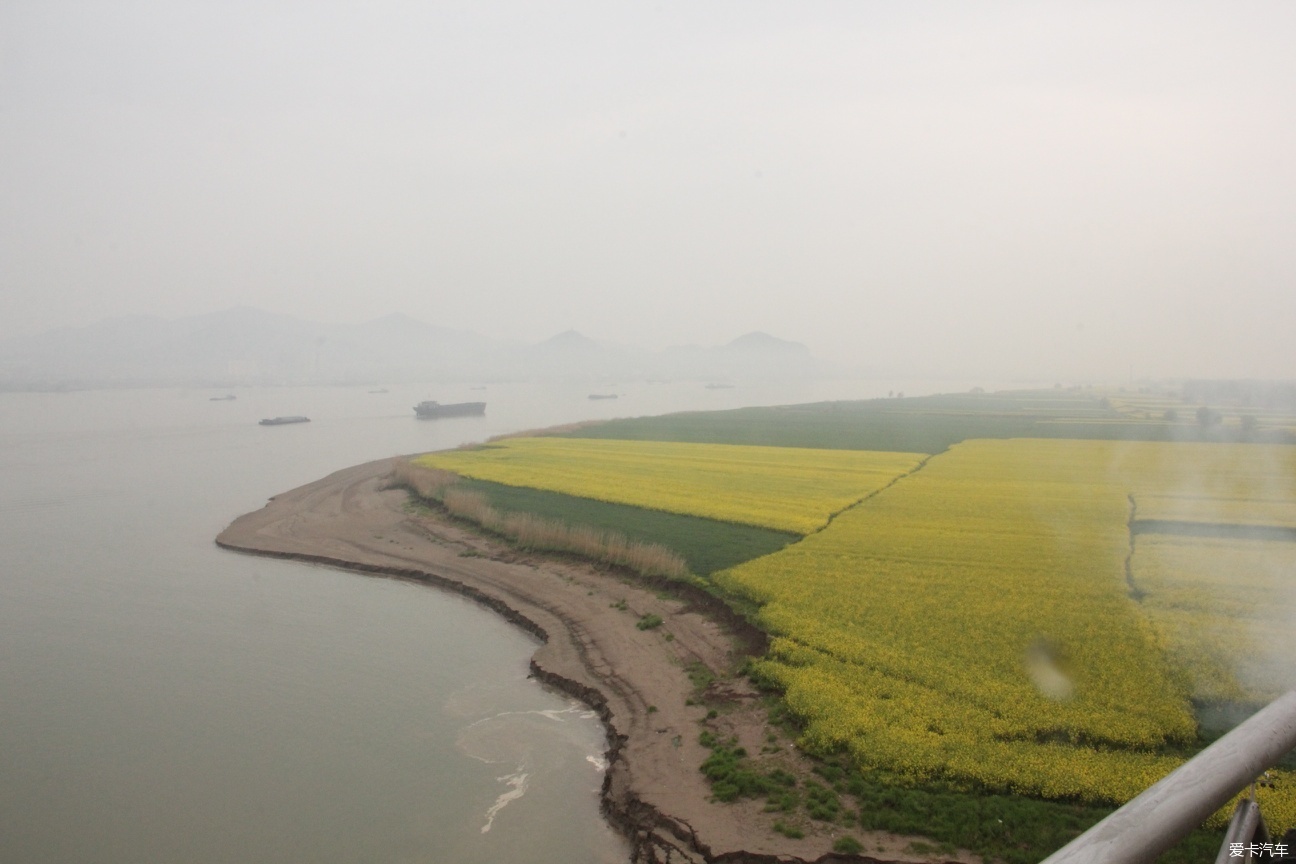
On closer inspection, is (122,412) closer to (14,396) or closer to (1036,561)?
(14,396)

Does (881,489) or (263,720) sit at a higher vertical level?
(881,489)

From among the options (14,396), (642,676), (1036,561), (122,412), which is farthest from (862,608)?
(14,396)

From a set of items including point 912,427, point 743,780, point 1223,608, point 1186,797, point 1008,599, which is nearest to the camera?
point 1186,797

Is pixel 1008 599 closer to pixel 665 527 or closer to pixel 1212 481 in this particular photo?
pixel 665 527

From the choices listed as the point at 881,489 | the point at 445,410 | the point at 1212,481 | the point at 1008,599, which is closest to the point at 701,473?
the point at 881,489

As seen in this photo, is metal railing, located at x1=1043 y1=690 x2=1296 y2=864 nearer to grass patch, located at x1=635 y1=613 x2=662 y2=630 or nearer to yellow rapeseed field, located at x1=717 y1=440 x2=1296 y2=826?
yellow rapeseed field, located at x1=717 y1=440 x2=1296 y2=826

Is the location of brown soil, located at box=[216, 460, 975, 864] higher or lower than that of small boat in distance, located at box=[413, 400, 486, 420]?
lower

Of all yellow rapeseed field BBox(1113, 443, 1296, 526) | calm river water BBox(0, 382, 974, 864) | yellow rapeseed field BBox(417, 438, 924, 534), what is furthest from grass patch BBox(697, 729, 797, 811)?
yellow rapeseed field BBox(1113, 443, 1296, 526)
